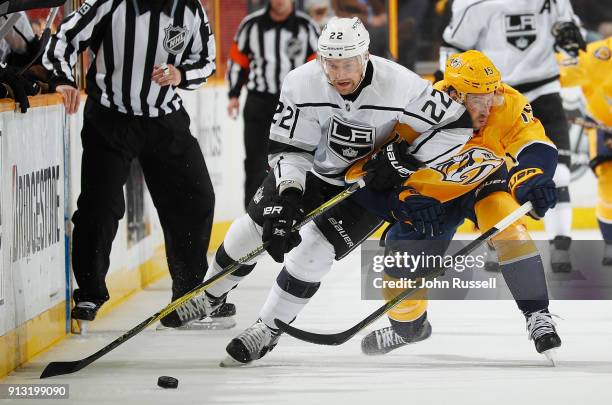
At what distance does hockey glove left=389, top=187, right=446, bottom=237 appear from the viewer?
3.98 metres

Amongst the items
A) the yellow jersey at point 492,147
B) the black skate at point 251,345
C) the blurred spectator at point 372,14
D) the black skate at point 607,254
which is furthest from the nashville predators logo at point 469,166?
the blurred spectator at point 372,14

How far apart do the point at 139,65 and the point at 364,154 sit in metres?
0.97

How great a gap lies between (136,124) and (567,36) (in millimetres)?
2246

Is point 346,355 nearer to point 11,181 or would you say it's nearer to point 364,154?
point 364,154

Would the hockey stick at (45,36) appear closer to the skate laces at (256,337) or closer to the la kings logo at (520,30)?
the skate laces at (256,337)

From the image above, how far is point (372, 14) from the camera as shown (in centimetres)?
766

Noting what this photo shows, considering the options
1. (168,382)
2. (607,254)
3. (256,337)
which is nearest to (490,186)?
(256,337)

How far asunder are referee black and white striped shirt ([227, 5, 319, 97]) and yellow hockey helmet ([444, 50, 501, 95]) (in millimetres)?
3159

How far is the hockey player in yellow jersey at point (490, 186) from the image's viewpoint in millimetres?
3857

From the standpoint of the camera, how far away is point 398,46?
766 centimetres

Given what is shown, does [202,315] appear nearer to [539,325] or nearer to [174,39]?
[174,39]

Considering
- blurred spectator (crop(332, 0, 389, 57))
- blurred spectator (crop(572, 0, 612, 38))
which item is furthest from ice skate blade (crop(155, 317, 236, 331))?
blurred spectator (crop(572, 0, 612, 38))

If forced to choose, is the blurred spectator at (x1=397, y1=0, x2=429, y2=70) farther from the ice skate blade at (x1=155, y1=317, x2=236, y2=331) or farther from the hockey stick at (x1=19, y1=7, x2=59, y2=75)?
the hockey stick at (x1=19, y1=7, x2=59, y2=75)

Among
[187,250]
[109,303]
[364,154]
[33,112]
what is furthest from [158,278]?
[364,154]
